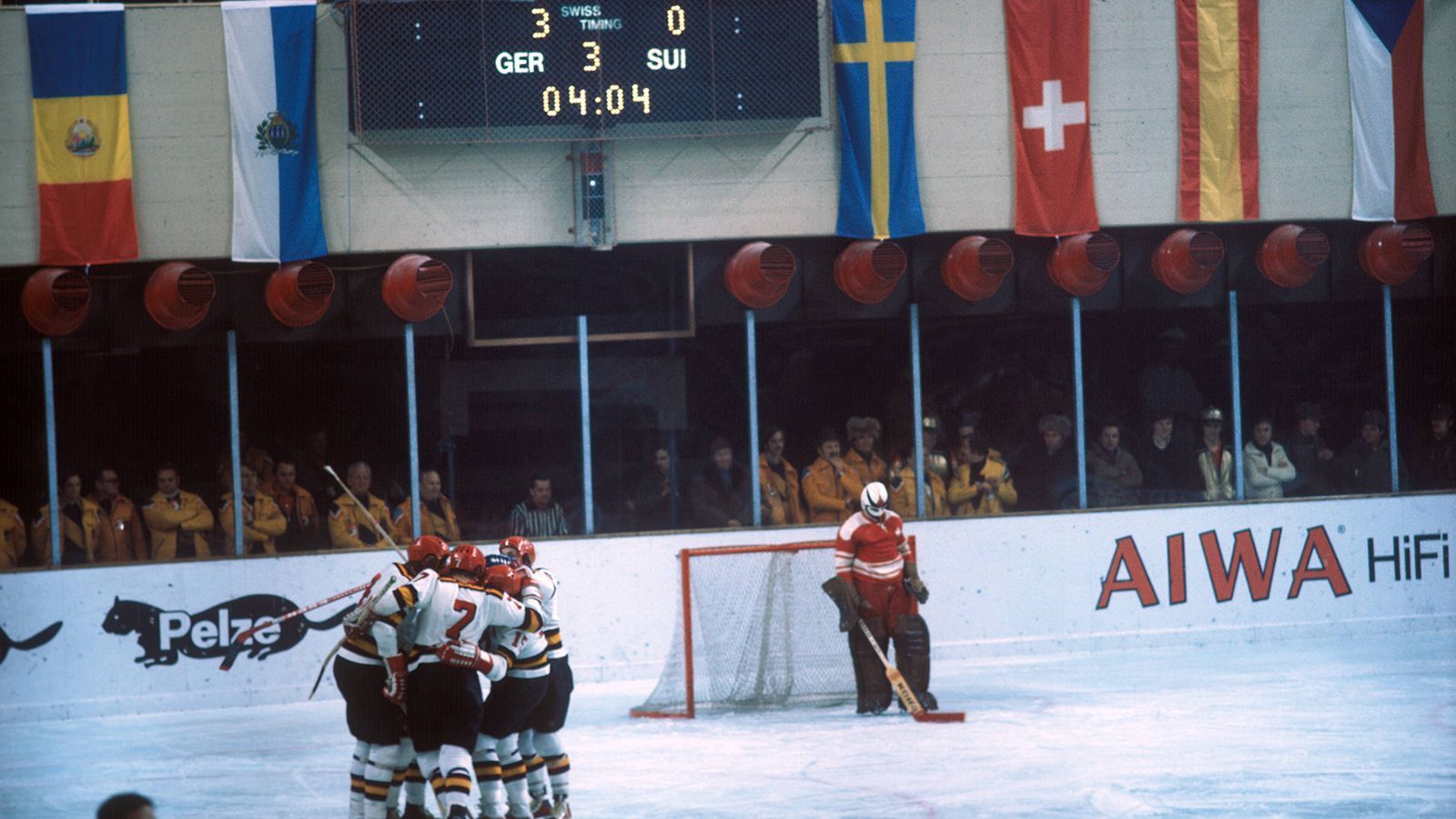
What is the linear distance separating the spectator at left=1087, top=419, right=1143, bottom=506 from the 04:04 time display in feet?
14.7

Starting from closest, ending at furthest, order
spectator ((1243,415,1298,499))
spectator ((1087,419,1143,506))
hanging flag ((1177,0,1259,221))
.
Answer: hanging flag ((1177,0,1259,221))
spectator ((1087,419,1143,506))
spectator ((1243,415,1298,499))

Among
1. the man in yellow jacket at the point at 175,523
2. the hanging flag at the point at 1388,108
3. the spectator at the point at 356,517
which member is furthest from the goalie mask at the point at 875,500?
the hanging flag at the point at 1388,108

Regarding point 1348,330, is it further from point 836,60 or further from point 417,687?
point 417,687

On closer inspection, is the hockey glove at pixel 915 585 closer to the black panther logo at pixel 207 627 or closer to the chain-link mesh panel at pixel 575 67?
the chain-link mesh panel at pixel 575 67

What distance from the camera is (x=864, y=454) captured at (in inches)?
546

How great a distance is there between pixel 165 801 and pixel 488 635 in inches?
93.4

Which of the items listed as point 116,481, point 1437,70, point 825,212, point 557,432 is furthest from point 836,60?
point 116,481

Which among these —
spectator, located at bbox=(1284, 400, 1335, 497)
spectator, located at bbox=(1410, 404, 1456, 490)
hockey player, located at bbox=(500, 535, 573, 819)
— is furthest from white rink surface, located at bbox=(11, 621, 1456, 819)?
spectator, located at bbox=(1410, 404, 1456, 490)

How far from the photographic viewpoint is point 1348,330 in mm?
15219

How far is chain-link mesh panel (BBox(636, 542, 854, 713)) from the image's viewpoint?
11789 millimetres

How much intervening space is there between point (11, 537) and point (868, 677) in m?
5.91

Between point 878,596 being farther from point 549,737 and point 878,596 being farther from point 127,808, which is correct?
point 127,808

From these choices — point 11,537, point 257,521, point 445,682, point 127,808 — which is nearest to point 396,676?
point 445,682

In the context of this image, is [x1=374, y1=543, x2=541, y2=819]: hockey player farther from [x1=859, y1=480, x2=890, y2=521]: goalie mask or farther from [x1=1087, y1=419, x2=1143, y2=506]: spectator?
[x1=1087, y1=419, x2=1143, y2=506]: spectator
